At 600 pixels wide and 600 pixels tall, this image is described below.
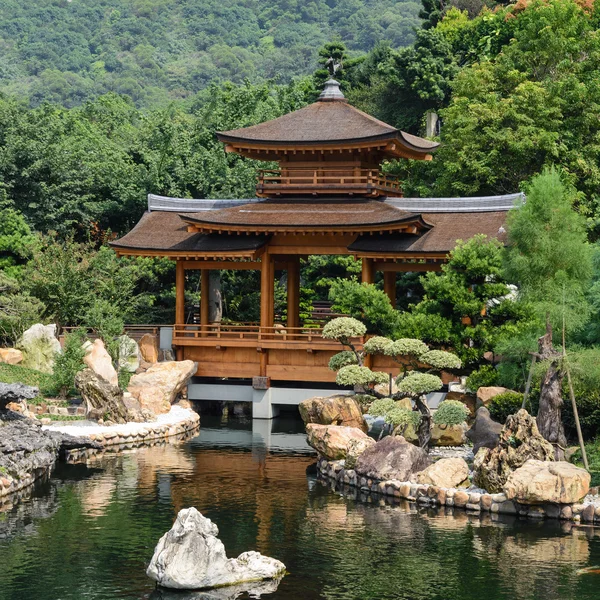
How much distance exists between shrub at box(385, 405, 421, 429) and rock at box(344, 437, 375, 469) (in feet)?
2.19

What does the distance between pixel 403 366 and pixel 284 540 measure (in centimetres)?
876

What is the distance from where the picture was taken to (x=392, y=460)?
82.7ft

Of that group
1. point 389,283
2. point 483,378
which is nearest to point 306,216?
point 389,283

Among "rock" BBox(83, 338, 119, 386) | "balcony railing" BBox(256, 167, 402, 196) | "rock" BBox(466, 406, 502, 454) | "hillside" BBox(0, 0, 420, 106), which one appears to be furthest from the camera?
"hillside" BBox(0, 0, 420, 106)

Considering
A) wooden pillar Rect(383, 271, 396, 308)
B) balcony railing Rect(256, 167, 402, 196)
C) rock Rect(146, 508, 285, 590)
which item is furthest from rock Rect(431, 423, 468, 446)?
rock Rect(146, 508, 285, 590)

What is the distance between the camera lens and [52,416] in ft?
102

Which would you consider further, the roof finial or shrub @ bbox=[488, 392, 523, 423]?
the roof finial

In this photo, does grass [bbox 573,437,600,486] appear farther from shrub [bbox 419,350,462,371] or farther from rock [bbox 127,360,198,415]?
rock [bbox 127,360,198,415]

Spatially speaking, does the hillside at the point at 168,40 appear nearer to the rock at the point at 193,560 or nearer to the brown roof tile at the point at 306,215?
the brown roof tile at the point at 306,215

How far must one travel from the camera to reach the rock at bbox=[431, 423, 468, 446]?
1130 inches

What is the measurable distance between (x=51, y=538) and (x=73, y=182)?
24647 mm

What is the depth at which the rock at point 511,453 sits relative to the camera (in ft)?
77.9

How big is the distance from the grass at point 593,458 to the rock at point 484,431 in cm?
178

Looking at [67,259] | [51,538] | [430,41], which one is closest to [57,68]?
[430,41]
